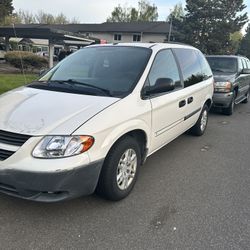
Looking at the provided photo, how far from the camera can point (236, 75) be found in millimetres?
8812

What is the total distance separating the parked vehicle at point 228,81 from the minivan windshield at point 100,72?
485 centimetres

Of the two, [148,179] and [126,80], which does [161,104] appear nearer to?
[126,80]

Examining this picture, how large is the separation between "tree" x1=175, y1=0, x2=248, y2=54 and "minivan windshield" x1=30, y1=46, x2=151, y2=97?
105ft

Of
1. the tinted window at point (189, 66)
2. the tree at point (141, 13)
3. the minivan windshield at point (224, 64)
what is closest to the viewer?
the tinted window at point (189, 66)

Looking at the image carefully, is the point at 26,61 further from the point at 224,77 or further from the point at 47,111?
the point at 47,111

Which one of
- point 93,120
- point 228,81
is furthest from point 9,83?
point 93,120

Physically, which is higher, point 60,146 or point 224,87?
point 60,146

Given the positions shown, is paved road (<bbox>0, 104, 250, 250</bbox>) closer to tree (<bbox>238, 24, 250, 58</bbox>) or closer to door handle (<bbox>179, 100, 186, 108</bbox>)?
door handle (<bbox>179, 100, 186, 108</bbox>)

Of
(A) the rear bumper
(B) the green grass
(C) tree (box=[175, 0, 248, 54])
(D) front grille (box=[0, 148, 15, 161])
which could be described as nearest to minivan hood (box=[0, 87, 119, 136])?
(D) front grille (box=[0, 148, 15, 161])

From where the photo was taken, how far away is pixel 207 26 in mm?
33906

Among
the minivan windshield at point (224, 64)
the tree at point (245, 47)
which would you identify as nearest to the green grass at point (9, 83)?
the minivan windshield at point (224, 64)

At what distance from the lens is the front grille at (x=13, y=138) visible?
8.68ft

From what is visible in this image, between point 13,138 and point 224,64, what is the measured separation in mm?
8155

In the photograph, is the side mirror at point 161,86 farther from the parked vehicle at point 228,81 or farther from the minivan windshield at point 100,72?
the parked vehicle at point 228,81
